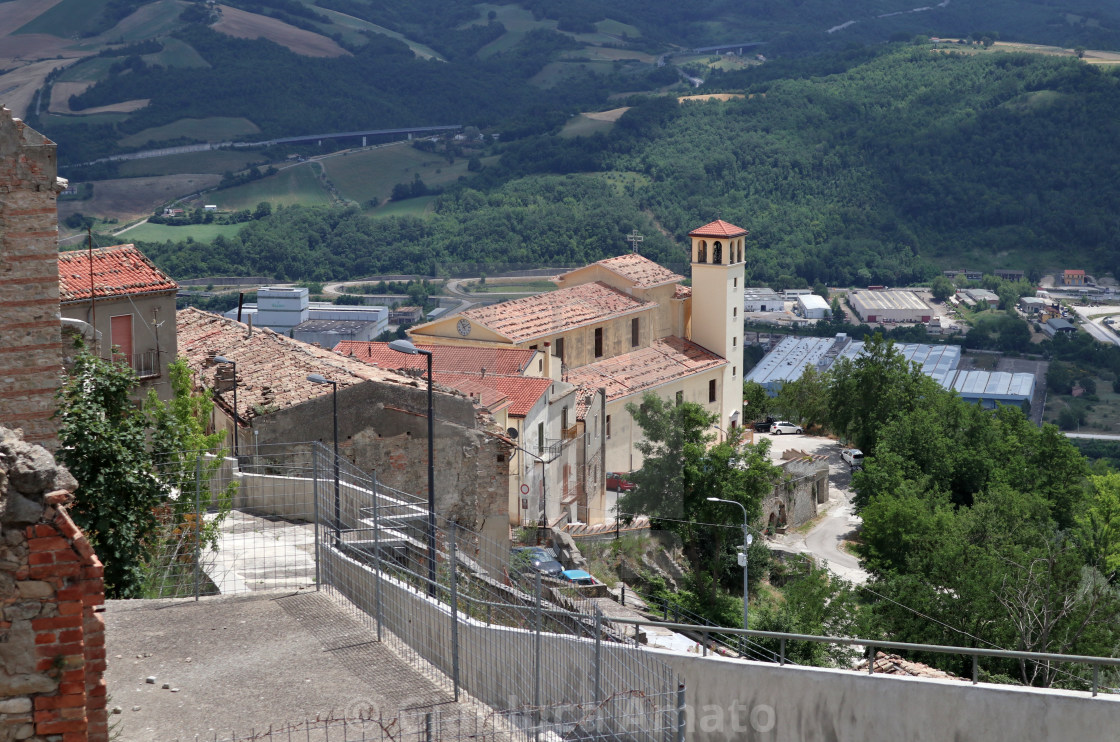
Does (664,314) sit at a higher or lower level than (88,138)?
lower

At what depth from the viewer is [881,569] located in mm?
42438

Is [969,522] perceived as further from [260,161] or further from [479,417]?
[260,161]

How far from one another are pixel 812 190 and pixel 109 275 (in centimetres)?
14999

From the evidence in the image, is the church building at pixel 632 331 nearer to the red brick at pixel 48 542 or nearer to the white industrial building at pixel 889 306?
the red brick at pixel 48 542

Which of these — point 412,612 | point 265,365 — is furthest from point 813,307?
point 412,612

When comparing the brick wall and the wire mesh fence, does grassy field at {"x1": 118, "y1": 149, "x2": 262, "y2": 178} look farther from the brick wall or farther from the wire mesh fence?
the wire mesh fence

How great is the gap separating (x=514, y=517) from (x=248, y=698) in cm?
2743

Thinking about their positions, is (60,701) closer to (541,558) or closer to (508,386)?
(541,558)

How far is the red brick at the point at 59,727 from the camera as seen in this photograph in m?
7.19

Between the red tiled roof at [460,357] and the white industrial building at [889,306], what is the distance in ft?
351

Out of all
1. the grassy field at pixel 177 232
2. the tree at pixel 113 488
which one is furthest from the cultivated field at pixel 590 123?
the tree at pixel 113 488

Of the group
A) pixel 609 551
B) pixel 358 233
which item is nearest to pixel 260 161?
pixel 358 233

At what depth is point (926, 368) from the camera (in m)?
124

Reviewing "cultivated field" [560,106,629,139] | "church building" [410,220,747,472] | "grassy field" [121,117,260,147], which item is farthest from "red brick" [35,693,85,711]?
"grassy field" [121,117,260,147]
